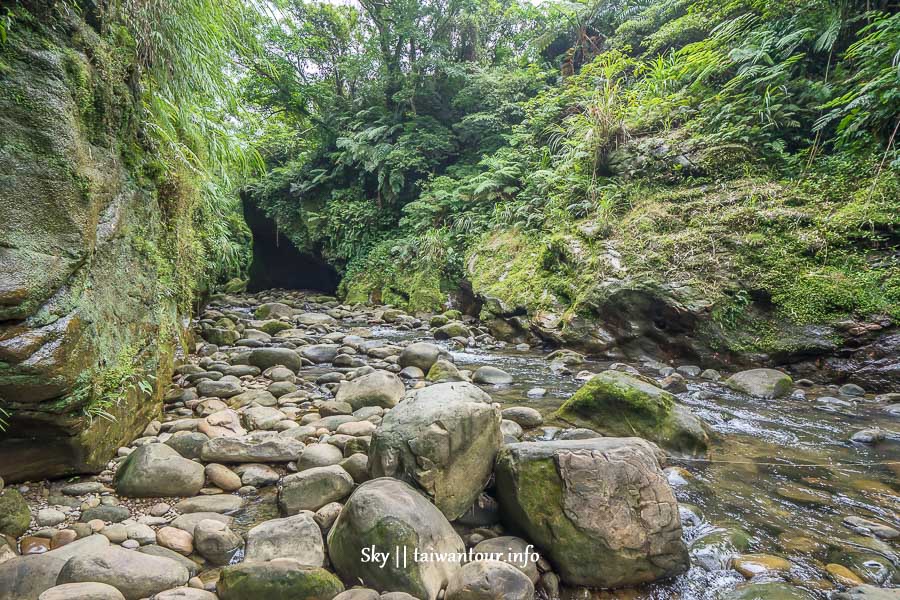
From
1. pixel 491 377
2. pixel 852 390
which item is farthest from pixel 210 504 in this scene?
pixel 852 390

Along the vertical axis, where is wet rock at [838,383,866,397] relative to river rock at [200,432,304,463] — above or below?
above

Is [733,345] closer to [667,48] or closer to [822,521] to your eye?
[822,521]

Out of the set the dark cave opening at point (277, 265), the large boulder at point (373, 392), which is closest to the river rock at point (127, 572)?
the large boulder at point (373, 392)

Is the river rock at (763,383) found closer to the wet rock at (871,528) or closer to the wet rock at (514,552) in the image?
the wet rock at (871,528)

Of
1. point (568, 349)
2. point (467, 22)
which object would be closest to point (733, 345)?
point (568, 349)

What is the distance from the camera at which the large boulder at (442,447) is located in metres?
2.01

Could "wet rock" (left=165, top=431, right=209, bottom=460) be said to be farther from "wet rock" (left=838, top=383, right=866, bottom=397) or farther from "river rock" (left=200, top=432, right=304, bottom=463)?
"wet rock" (left=838, top=383, right=866, bottom=397)

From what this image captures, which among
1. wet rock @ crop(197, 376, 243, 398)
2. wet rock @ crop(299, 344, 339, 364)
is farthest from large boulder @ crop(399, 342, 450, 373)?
wet rock @ crop(197, 376, 243, 398)

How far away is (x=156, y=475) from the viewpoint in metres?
2.18

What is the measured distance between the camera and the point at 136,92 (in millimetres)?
2855

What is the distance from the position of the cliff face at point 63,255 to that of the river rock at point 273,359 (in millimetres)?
1982

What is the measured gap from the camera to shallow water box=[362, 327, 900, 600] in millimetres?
1780

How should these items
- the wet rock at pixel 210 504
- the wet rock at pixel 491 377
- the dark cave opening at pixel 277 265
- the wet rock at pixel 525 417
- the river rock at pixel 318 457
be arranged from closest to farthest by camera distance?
the wet rock at pixel 210 504
the river rock at pixel 318 457
the wet rock at pixel 525 417
the wet rock at pixel 491 377
the dark cave opening at pixel 277 265

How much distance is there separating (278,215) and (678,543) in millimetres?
15001
